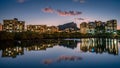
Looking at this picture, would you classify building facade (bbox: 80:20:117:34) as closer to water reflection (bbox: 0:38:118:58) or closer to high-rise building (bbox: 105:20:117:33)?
high-rise building (bbox: 105:20:117:33)

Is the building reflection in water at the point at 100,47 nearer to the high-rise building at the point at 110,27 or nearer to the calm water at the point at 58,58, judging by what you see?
the calm water at the point at 58,58

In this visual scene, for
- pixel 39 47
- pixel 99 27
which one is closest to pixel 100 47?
pixel 39 47

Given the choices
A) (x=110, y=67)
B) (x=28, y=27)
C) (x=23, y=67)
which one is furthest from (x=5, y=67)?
(x=28, y=27)

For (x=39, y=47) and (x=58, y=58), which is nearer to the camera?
(x=58, y=58)

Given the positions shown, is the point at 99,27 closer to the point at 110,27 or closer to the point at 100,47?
the point at 110,27

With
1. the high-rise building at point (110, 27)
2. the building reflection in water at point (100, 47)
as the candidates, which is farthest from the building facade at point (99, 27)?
the building reflection in water at point (100, 47)

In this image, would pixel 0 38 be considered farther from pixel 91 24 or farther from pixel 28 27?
pixel 91 24

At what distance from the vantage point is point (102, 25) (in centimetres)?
16450

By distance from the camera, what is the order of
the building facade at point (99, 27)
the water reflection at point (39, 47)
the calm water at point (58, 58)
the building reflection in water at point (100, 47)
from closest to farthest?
1. the calm water at point (58, 58)
2. the water reflection at point (39, 47)
3. the building reflection in water at point (100, 47)
4. the building facade at point (99, 27)

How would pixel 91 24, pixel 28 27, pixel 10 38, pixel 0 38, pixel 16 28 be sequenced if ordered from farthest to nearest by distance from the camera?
pixel 91 24
pixel 28 27
pixel 16 28
pixel 10 38
pixel 0 38

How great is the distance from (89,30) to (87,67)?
157330 mm

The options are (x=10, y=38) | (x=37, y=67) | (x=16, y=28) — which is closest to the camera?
(x=37, y=67)

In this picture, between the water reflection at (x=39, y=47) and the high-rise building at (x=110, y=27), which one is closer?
the water reflection at (x=39, y=47)

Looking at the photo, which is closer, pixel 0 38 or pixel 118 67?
pixel 118 67
